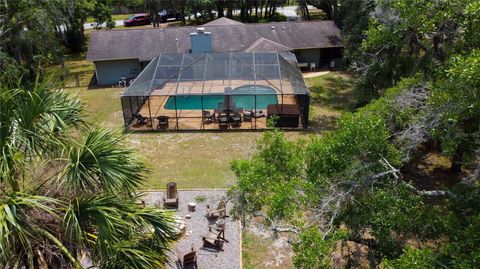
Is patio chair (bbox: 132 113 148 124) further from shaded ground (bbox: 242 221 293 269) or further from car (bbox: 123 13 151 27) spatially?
car (bbox: 123 13 151 27)

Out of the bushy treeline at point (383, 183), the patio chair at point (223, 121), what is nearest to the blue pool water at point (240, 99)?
the patio chair at point (223, 121)

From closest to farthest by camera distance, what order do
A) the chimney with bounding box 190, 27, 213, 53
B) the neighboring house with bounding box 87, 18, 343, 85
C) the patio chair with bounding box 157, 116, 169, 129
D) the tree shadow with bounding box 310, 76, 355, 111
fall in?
1. the patio chair with bounding box 157, 116, 169, 129
2. the tree shadow with bounding box 310, 76, 355, 111
3. the chimney with bounding box 190, 27, 213, 53
4. the neighboring house with bounding box 87, 18, 343, 85

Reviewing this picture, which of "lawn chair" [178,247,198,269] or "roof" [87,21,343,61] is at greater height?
"roof" [87,21,343,61]

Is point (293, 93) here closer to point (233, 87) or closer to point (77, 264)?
point (233, 87)

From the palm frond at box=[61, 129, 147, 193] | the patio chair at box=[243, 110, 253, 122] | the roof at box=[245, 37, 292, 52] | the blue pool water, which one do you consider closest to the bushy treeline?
the palm frond at box=[61, 129, 147, 193]

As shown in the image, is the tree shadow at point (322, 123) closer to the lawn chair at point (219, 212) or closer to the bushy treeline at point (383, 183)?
the lawn chair at point (219, 212)

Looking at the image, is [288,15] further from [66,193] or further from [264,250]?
[66,193]

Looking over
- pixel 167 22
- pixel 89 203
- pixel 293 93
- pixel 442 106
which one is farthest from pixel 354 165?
pixel 167 22

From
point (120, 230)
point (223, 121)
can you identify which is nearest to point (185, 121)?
point (223, 121)
